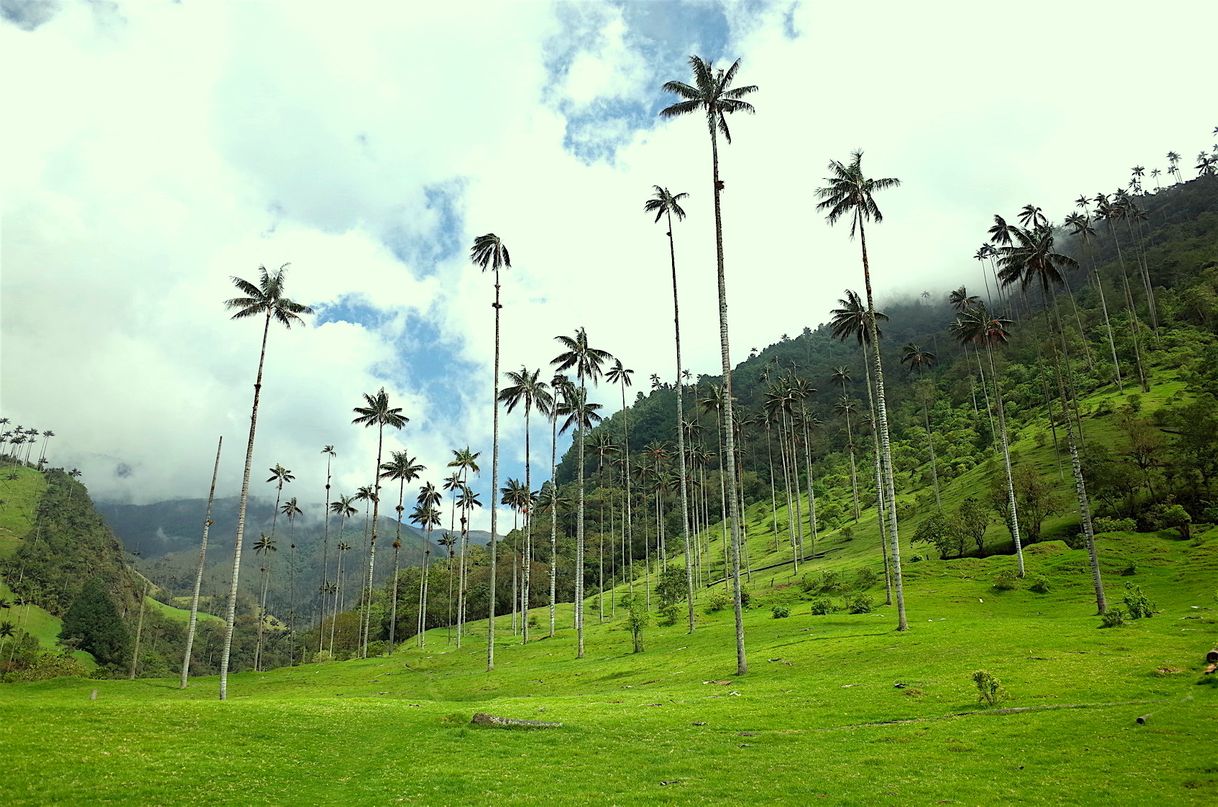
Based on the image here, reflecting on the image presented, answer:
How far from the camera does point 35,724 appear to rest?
66.7 ft

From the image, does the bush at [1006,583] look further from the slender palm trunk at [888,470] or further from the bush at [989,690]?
the bush at [989,690]

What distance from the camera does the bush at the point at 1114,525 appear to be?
198 ft

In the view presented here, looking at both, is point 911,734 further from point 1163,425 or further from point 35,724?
point 1163,425

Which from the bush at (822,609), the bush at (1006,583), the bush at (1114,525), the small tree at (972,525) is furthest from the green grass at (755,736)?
the small tree at (972,525)

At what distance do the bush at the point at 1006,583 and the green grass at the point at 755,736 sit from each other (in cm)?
1350

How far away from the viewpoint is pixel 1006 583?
54625 mm

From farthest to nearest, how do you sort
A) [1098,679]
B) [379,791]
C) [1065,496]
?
[1065,496]
[1098,679]
[379,791]

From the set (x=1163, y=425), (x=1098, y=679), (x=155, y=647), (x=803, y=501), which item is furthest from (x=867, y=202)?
(x=155, y=647)

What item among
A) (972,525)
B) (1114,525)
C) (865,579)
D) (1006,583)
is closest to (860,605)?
(1006,583)

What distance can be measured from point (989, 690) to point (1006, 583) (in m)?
38.0

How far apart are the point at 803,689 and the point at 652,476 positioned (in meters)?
124

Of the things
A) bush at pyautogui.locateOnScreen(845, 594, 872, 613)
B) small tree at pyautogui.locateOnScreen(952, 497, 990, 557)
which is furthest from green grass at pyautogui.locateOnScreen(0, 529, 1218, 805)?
small tree at pyautogui.locateOnScreen(952, 497, 990, 557)

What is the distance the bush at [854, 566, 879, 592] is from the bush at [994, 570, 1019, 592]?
12.4 m

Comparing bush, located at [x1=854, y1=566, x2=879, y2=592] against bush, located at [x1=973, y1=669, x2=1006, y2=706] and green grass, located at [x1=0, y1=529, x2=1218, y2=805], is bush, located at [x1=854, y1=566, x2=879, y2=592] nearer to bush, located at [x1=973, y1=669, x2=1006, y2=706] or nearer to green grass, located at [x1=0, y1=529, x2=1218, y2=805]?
green grass, located at [x1=0, y1=529, x2=1218, y2=805]
